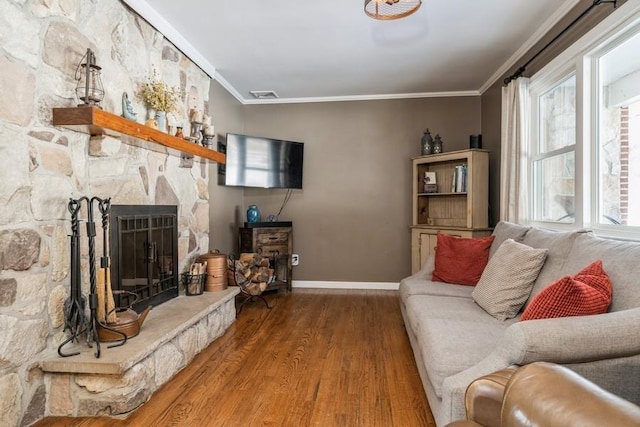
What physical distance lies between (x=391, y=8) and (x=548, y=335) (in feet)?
6.76

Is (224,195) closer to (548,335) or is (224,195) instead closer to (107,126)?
(107,126)

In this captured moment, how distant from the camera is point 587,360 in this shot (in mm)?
1246

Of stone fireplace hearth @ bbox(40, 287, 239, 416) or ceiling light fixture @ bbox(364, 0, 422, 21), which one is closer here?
stone fireplace hearth @ bbox(40, 287, 239, 416)

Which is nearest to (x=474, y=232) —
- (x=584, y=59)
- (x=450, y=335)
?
(x=584, y=59)

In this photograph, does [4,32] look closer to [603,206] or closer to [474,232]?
[603,206]

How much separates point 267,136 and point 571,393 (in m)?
4.64

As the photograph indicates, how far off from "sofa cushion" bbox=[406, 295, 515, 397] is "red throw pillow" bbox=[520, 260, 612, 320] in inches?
11.3

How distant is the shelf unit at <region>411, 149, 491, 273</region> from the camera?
3893mm

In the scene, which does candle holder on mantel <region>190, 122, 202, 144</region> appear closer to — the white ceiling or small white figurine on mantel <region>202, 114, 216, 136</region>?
small white figurine on mantel <region>202, 114, 216, 136</region>

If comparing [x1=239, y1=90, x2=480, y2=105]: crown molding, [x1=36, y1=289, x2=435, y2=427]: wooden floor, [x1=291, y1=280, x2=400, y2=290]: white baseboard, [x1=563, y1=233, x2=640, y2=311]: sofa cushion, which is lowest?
[x1=36, y1=289, x2=435, y2=427]: wooden floor

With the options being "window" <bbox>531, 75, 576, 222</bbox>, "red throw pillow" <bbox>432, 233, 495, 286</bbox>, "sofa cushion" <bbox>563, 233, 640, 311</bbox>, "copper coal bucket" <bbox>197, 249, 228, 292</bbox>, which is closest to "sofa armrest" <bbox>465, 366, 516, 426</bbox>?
"sofa cushion" <bbox>563, 233, 640, 311</bbox>

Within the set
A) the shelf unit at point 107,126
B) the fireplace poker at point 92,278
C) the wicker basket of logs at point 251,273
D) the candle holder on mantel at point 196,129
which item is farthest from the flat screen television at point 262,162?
the fireplace poker at point 92,278

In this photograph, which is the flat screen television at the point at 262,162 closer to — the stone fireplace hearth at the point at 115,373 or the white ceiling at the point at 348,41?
the white ceiling at the point at 348,41

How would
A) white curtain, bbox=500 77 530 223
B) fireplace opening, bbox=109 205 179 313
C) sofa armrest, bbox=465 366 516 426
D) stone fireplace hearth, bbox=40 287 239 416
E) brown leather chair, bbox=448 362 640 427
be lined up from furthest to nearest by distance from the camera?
white curtain, bbox=500 77 530 223 < fireplace opening, bbox=109 205 179 313 < stone fireplace hearth, bbox=40 287 239 416 < sofa armrest, bbox=465 366 516 426 < brown leather chair, bbox=448 362 640 427
